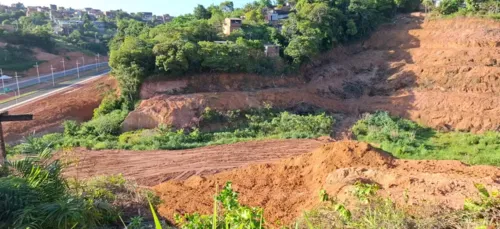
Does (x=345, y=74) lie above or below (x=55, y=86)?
above

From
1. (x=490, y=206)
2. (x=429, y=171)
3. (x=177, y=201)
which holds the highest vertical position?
(x=490, y=206)

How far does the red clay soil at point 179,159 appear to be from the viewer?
13805 mm

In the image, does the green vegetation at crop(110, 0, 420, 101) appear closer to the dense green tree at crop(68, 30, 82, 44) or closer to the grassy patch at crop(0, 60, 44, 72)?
the grassy patch at crop(0, 60, 44, 72)

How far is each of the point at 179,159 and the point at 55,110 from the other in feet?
40.7

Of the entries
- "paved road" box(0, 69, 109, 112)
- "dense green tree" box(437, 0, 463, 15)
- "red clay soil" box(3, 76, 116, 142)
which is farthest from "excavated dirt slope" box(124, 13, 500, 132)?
"paved road" box(0, 69, 109, 112)

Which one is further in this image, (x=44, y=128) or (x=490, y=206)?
(x=44, y=128)

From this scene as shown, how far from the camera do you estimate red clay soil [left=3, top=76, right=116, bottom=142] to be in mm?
21484

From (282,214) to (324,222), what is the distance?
8.97 ft

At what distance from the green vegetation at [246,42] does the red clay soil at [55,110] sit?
356 centimetres

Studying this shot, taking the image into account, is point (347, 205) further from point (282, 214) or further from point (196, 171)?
point (196, 171)

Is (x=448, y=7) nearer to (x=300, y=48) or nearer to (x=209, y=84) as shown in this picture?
(x=300, y=48)

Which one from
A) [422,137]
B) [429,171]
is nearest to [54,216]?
[429,171]

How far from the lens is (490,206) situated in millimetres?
6219

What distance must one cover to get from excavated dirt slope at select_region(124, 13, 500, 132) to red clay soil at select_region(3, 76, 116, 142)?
554cm
